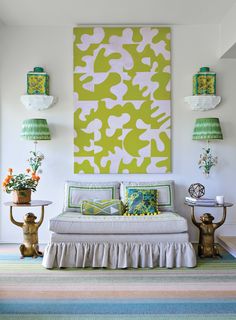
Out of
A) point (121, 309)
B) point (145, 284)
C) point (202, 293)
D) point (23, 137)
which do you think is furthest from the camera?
point (23, 137)

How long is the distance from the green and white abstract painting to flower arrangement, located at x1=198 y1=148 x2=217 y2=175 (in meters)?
0.42

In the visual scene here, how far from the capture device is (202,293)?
3293 millimetres

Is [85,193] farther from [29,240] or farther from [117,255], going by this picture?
[117,255]

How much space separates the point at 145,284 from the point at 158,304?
457mm

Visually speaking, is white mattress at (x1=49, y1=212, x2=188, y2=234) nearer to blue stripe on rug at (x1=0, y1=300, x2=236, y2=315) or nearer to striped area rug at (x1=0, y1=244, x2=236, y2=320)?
striped area rug at (x1=0, y1=244, x2=236, y2=320)

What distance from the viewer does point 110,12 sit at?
467cm

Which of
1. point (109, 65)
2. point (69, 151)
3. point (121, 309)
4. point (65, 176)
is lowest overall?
point (121, 309)

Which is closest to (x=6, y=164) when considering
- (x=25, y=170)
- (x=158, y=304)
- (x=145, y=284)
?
(x=25, y=170)

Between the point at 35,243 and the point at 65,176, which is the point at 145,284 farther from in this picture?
the point at 65,176

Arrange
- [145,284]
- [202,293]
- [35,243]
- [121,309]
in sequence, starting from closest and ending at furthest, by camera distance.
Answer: [121,309]
[202,293]
[145,284]
[35,243]

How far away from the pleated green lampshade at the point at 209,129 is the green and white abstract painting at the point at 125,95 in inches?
17.1

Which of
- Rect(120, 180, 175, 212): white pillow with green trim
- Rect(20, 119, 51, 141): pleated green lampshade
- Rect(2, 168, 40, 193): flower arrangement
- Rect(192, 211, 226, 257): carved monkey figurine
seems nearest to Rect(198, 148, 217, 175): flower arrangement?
Rect(120, 180, 175, 212): white pillow with green trim

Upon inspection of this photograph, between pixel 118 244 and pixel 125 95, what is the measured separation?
1.96 m

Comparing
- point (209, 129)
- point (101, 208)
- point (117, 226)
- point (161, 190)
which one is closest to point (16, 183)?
point (101, 208)
